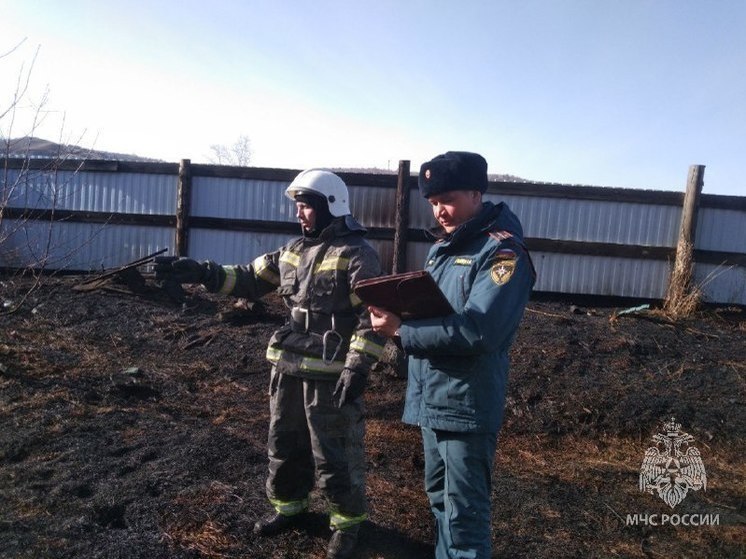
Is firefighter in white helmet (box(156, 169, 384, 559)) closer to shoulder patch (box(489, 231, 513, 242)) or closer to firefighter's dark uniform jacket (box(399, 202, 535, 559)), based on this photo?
firefighter's dark uniform jacket (box(399, 202, 535, 559))

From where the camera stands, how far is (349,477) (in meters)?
3.03

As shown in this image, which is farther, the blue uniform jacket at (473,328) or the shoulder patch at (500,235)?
the shoulder patch at (500,235)

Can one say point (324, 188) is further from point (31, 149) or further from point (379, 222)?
point (31, 149)

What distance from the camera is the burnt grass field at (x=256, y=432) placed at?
326 centimetres

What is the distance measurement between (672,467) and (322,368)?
354cm

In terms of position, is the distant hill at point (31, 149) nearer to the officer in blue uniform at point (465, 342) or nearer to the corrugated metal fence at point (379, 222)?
the corrugated metal fence at point (379, 222)

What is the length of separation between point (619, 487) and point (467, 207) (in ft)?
9.80

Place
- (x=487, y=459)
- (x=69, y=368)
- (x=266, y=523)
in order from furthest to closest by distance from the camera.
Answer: (x=69, y=368)
(x=266, y=523)
(x=487, y=459)

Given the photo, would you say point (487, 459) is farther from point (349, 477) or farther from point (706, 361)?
point (706, 361)

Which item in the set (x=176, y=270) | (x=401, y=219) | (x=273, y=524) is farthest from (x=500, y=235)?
(x=401, y=219)

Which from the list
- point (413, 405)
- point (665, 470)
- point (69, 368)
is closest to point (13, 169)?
point (69, 368)

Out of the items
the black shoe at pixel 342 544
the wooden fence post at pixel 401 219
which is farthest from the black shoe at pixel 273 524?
the wooden fence post at pixel 401 219

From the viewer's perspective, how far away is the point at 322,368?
301 cm

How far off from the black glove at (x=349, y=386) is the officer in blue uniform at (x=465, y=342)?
35 cm
